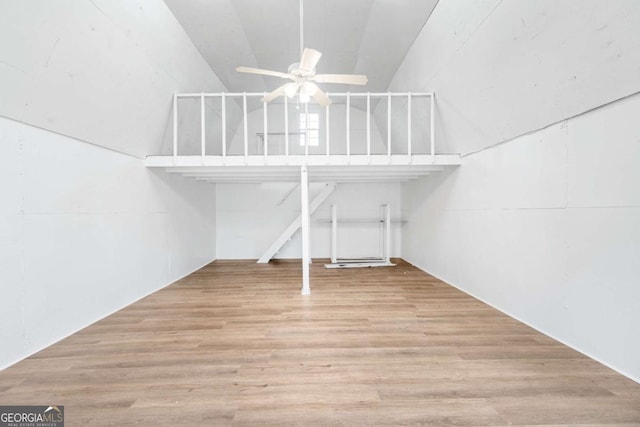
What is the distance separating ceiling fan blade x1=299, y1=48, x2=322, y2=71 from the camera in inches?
104

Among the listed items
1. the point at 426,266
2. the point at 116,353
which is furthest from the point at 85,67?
the point at 426,266

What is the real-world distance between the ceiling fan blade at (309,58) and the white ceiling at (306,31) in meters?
1.34

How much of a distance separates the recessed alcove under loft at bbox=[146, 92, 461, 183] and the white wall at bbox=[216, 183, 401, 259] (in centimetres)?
97

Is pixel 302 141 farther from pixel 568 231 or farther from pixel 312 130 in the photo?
pixel 568 231

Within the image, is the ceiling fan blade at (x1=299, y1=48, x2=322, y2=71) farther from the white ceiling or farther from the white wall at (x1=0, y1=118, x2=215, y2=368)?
the white wall at (x1=0, y1=118, x2=215, y2=368)

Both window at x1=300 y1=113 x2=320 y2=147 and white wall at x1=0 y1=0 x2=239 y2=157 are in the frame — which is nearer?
white wall at x1=0 y1=0 x2=239 y2=157

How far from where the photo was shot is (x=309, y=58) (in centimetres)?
273

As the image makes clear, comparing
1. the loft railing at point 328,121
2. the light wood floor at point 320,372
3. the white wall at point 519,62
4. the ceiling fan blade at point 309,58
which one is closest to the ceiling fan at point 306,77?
the ceiling fan blade at point 309,58

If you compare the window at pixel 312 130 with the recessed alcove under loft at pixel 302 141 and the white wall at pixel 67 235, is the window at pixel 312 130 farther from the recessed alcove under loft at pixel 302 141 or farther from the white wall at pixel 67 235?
the white wall at pixel 67 235

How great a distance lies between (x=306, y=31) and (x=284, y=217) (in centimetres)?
377

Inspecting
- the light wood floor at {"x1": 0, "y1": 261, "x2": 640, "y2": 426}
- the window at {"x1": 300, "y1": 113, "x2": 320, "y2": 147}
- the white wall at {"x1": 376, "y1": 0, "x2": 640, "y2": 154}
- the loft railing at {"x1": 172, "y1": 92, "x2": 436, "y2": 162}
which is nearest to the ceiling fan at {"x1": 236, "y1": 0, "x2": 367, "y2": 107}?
the loft railing at {"x1": 172, "y1": 92, "x2": 436, "y2": 162}

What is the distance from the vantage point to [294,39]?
4.16m

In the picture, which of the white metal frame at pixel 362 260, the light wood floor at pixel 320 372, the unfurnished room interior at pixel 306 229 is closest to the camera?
the light wood floor at pixel 320 372

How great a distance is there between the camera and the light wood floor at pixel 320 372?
1518 mm
